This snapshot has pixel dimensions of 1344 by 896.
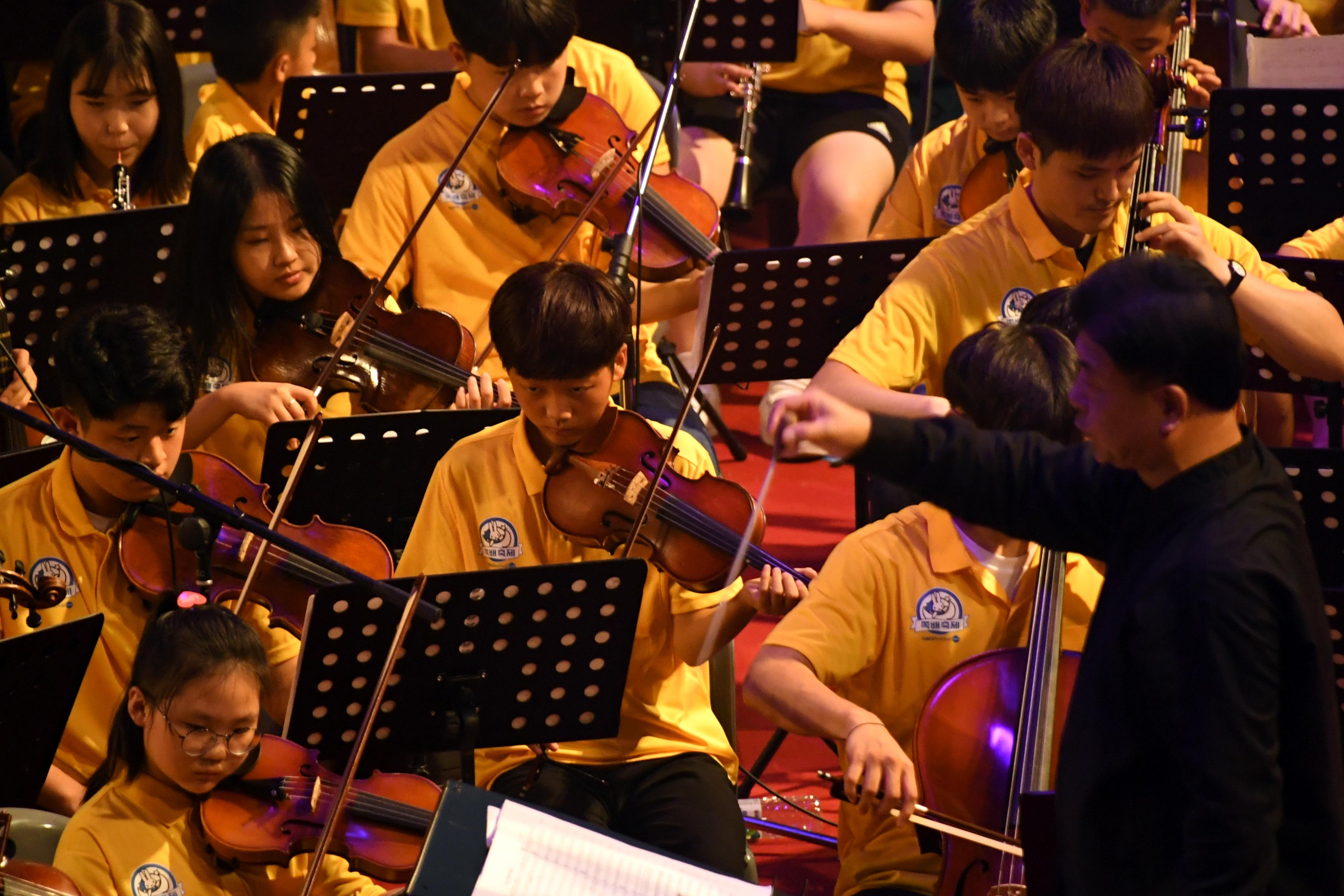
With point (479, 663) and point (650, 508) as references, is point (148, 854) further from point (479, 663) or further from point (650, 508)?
point (650, 508)

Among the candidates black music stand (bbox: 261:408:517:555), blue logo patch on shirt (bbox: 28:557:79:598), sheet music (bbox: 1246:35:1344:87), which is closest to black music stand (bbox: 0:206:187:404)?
black music stand (bbox: 261:408:517:555)

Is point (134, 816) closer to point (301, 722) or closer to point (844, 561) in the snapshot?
point (301, 722)

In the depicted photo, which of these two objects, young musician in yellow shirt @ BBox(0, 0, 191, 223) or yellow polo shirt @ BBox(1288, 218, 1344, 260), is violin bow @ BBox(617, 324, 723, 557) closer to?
yellow polo shirt @ BBox(1288, 218, 1344, 260)

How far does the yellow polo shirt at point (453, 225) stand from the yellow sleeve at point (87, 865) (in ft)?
5.20

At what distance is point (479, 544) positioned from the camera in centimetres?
251

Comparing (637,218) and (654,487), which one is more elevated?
(637,218)

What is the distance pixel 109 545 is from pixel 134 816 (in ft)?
1.71

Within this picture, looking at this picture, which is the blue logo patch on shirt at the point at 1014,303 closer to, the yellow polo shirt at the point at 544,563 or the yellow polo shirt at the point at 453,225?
the yellow polo shirt at the point at 544,563

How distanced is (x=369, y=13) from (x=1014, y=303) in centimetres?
226

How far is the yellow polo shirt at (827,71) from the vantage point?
4.45 metres

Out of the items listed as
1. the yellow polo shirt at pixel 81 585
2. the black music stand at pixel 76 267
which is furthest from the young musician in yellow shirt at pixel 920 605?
the black music stand at pixel 76 267

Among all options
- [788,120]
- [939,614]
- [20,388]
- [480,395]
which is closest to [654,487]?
[939,614]

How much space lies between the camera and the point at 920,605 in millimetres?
2350

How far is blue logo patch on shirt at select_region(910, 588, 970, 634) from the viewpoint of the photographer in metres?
2.35
